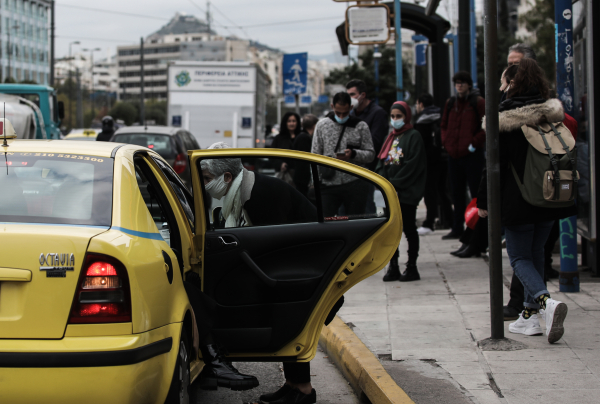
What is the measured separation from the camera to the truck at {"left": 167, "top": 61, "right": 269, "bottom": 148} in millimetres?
21797

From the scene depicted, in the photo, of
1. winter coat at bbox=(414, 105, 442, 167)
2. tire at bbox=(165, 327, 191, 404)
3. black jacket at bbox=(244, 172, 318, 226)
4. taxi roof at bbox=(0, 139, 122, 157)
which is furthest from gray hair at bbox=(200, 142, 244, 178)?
winter coat at bbox=(414, 105, 442, 167)

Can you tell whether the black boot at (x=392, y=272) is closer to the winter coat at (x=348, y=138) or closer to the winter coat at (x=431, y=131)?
the winter coat at (x=348, y=138)

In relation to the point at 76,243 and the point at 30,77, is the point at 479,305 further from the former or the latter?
the point at 30,77

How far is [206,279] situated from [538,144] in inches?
97.9

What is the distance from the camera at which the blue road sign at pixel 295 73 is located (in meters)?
29.9

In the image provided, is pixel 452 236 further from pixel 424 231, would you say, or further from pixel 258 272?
pixel 258 272

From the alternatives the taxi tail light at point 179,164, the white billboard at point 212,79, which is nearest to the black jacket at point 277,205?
the taxi tail light at point 179,164

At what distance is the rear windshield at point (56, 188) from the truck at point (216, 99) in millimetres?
18291

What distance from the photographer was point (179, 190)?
4.76 meters

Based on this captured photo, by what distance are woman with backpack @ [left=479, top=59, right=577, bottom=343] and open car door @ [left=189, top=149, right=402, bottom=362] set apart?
1.48 metres

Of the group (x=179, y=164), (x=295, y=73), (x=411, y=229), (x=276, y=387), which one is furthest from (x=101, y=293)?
(x=295, y=73)

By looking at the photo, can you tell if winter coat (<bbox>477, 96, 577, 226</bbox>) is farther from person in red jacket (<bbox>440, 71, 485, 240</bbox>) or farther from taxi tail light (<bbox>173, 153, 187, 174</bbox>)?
taxi tail light (<bbox>173, 153, 187, 174</bbox>)

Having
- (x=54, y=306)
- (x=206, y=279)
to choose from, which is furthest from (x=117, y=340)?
(x=206, y=279)

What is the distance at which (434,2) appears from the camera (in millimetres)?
9852
